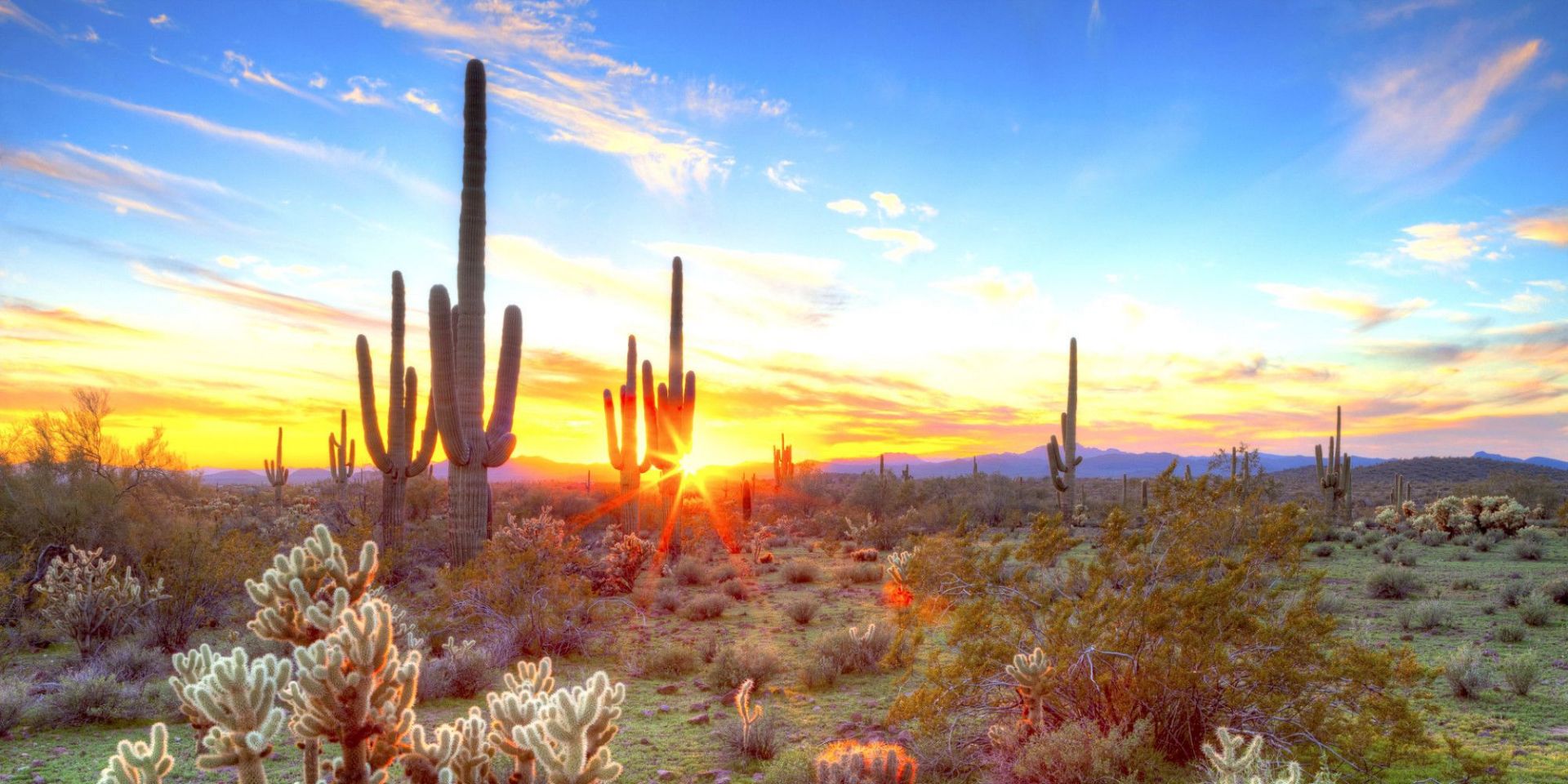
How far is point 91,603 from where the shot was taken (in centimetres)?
1024

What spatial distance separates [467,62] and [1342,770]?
15.0 meters

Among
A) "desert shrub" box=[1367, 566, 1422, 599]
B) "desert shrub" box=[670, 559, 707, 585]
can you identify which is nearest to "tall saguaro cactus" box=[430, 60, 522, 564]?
"desert shrub" box=[670, 559, 707, 585]

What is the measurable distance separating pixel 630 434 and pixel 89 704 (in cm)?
1422

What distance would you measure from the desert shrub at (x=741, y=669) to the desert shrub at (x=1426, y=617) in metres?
9.67

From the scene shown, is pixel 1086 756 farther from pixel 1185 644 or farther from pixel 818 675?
pixel 818 675

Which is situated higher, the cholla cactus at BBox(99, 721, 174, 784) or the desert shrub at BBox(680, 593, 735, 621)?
the cholla cactus at BBox(99, 721, 174, 784)

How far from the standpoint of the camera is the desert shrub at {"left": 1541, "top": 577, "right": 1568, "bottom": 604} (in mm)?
13242

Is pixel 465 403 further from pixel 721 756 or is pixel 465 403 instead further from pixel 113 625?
pixel 721 756

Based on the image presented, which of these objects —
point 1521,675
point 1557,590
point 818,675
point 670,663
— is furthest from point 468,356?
point 1557,590

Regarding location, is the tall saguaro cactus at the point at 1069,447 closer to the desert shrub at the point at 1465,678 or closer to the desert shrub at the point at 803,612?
the desert shrub at the point at 803,612

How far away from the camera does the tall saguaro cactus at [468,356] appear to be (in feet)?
43.5

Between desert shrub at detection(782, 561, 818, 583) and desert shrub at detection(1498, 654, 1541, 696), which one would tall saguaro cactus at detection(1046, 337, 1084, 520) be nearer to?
desert shrub at detection(782, 561, 818, 583)

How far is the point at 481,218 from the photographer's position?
1350 centimetres

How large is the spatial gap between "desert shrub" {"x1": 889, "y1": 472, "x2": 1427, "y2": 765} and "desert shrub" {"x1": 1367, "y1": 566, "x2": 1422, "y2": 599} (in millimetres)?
10525
